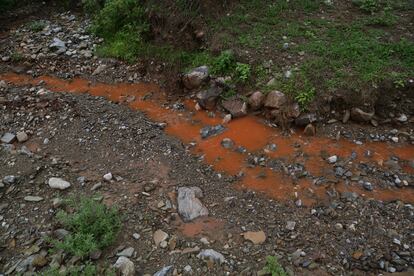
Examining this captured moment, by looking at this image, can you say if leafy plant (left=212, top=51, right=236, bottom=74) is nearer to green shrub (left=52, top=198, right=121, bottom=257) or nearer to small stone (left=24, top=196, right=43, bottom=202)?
green shrub (left=52, top=198, right=121, bottom=257)

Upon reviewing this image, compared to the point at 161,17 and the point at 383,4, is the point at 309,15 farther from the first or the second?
the point at 161,17

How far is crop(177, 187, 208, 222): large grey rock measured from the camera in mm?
4008

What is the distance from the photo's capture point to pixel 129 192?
4.24 m

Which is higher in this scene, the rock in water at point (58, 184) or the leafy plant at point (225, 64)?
the leafy plant at point (225, 64)

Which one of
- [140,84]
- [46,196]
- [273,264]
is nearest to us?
[273,264]

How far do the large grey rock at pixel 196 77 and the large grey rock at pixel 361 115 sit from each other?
2.14 metres

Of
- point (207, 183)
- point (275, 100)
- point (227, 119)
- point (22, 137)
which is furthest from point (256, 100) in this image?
point (22, 137)

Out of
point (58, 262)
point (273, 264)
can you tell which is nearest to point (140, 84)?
point (58, 262)

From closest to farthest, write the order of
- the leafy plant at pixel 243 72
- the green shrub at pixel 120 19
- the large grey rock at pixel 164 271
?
the large grey rock at pixel 164 271 → the leafy plant at pixel 243 72 → the green shrub at pixel 120 19

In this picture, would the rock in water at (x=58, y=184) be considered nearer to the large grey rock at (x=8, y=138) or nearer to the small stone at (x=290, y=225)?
the large grey rock at (x=8, y=138)

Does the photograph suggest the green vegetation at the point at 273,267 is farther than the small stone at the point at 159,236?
No

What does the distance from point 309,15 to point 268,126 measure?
2.40 metres

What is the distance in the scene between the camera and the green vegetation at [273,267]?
330 cm

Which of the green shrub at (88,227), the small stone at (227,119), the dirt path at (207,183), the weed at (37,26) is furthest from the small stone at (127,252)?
the weed at (37,26)
